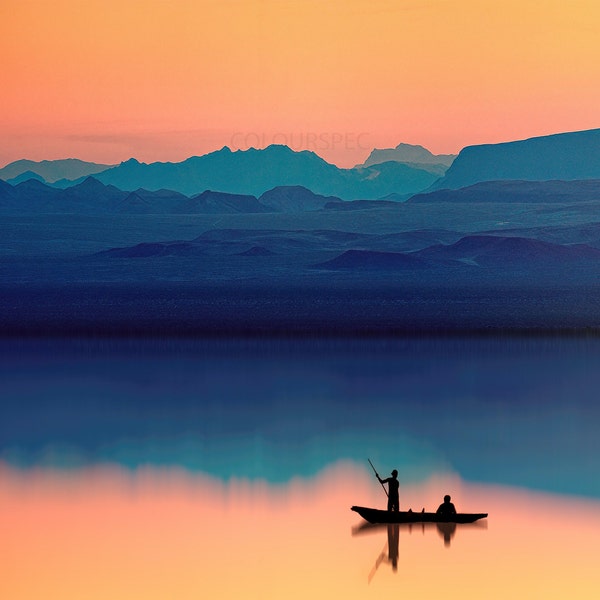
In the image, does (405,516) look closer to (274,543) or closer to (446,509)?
(446,509)

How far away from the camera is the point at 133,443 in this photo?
37.8 m

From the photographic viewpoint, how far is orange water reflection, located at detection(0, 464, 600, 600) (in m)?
21.7

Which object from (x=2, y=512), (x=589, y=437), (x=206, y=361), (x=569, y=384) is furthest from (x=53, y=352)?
(x=2, y=512)

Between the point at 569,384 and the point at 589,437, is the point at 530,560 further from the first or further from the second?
the point at 569,384

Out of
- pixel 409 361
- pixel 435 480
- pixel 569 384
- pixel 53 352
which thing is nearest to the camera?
pixel 435 480

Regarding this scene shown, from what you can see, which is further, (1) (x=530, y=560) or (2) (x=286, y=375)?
(2) (x=286, y=375)

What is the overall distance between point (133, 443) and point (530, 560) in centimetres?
1700

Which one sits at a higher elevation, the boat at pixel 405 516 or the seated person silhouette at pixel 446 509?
the seated person silhouette at pixel 446 509

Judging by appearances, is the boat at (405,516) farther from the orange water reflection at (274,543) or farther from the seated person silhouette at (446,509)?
the orange water reflection at (274,543)

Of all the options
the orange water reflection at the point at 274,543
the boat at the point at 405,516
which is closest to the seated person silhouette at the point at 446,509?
the boat at the point at 405,516

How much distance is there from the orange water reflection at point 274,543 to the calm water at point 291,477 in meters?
0.06

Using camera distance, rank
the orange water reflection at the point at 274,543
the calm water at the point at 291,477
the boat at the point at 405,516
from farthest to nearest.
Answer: the boat at the point at 405,516 → the calm water at the point at 291,477 → the orange water reflection at the point at 274,543

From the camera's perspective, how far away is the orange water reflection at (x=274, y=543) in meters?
21.7

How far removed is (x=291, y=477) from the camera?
31.8m
